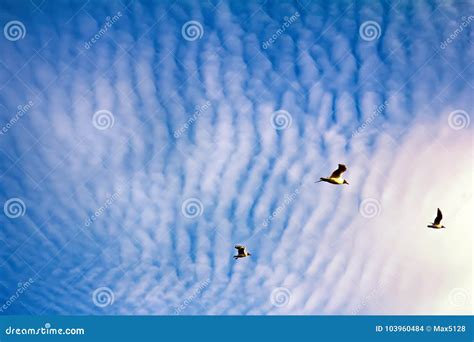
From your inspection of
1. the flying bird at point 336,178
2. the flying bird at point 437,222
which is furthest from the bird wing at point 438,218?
the flying bird at point 336,178

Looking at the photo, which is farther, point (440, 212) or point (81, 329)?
point (440, 212)

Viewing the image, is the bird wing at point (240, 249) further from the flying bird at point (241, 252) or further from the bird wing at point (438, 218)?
the bird wing at point (438, 218)

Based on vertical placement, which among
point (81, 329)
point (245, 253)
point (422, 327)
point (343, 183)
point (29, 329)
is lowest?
point (29, 329)

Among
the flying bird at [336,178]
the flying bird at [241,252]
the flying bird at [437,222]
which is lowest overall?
the flying bird at [241,252]

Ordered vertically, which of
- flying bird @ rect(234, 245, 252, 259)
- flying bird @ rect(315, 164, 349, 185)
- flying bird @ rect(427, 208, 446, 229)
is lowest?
flying bird @ rect(234, 245, 252, 259)

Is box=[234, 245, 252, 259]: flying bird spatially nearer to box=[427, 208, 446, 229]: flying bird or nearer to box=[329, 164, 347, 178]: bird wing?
box=[329, 164, 347, 178]: bird wing

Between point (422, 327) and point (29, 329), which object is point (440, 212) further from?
point (29, 329)

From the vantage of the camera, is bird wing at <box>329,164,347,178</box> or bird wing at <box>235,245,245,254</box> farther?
bird wing at <box>235,245,245,254</box>

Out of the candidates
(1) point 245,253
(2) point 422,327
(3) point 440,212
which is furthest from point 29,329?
(3) point 440,212

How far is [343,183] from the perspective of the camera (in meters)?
25.7

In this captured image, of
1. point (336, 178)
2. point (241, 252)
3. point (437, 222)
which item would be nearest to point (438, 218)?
point (437, 222)

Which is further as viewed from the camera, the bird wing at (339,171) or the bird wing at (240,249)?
the bird wing at (240,249)

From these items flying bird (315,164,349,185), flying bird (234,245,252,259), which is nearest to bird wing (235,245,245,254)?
flying bird (234,245,252,259)

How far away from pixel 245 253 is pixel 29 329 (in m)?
12.9
